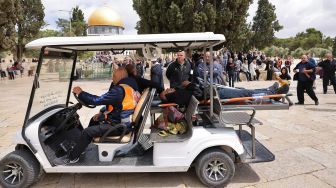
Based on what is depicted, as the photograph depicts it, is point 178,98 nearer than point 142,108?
No

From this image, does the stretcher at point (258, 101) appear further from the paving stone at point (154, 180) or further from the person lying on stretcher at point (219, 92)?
the paving stone at point (154, 180)

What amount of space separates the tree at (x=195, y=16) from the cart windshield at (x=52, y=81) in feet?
61.3

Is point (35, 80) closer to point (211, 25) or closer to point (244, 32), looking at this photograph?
point (211, 25)

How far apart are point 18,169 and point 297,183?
352cm

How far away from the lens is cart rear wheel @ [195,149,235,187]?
375 centimetres

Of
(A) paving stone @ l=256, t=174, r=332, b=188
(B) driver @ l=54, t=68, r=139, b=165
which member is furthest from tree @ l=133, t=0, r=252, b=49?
(A) paving stone @ l=256, t=174, r=332, b=188

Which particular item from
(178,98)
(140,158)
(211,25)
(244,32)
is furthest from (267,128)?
(244,32)

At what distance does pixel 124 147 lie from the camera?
420 centimetres

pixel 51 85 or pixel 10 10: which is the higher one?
pixel 10 10

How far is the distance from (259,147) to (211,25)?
20.2 meters

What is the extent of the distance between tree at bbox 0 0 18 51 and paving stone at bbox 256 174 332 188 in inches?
1097

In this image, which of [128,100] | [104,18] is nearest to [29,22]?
[104,18]

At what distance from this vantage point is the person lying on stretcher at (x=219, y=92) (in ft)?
13.7

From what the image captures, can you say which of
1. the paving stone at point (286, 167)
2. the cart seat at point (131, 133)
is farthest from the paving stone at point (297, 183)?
the cart seat at point (131, 133)
